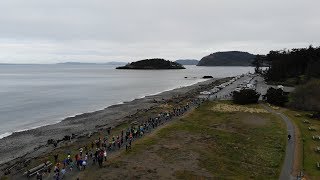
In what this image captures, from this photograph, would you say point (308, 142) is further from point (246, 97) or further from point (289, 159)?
point (246, 97)

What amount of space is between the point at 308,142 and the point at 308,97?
30198mm

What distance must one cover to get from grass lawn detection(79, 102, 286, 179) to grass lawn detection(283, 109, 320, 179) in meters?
2.59

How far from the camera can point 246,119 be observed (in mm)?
64562

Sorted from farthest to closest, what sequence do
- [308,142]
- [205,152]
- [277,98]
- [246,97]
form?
[246,97], [277,98], [308,142], [205,152]

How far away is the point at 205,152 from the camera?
44.2m

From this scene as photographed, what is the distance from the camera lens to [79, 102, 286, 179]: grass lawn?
3681cm

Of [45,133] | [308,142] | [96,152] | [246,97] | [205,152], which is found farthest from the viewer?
[246,97]

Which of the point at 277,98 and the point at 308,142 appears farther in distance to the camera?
the point at 277,98

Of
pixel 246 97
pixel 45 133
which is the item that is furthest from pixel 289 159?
pixel 246 97

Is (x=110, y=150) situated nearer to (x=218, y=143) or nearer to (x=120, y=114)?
(x=218, y=143)

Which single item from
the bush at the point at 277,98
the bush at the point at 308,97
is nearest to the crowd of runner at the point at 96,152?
the bush at the point at 277,98

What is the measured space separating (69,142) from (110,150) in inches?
445

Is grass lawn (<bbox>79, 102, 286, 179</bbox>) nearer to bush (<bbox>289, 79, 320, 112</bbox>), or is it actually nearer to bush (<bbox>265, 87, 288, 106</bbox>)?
bush (<bbox>289, 79, 320, 112</bbox>)

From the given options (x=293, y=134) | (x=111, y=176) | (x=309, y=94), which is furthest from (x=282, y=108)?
(x=111, y=176)
